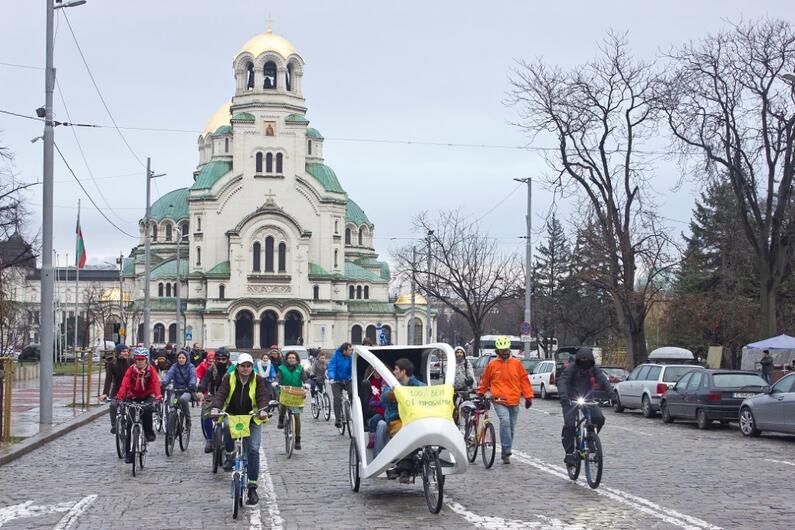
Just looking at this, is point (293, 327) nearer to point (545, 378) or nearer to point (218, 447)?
point (545, 378)

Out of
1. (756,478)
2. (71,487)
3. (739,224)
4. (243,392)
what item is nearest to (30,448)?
(71,487)

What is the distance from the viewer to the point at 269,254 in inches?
3905

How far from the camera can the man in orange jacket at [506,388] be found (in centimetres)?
1692

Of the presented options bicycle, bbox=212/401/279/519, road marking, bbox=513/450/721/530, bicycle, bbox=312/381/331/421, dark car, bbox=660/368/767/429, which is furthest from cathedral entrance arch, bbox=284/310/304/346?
bicycle, bbox=212/401/279/519

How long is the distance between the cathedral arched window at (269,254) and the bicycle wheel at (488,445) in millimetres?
83107

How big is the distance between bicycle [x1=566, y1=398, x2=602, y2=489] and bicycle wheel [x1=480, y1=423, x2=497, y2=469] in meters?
1.52

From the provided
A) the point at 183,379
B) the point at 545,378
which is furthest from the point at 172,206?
the point at 183,379

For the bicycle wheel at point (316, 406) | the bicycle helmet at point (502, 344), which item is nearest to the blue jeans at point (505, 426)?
the bicycle helmet at point (502, 344)

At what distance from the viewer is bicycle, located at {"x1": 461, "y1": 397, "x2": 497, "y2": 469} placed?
16.5 meters

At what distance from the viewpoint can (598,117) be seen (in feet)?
140

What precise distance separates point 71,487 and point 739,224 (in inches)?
1821

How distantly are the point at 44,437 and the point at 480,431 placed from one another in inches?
356

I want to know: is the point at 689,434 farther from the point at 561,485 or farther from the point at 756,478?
the point at 561,485

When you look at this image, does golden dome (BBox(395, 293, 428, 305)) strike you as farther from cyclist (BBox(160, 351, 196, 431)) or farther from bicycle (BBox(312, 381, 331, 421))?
cyclist (BBox(160, 351, 196, 431))
